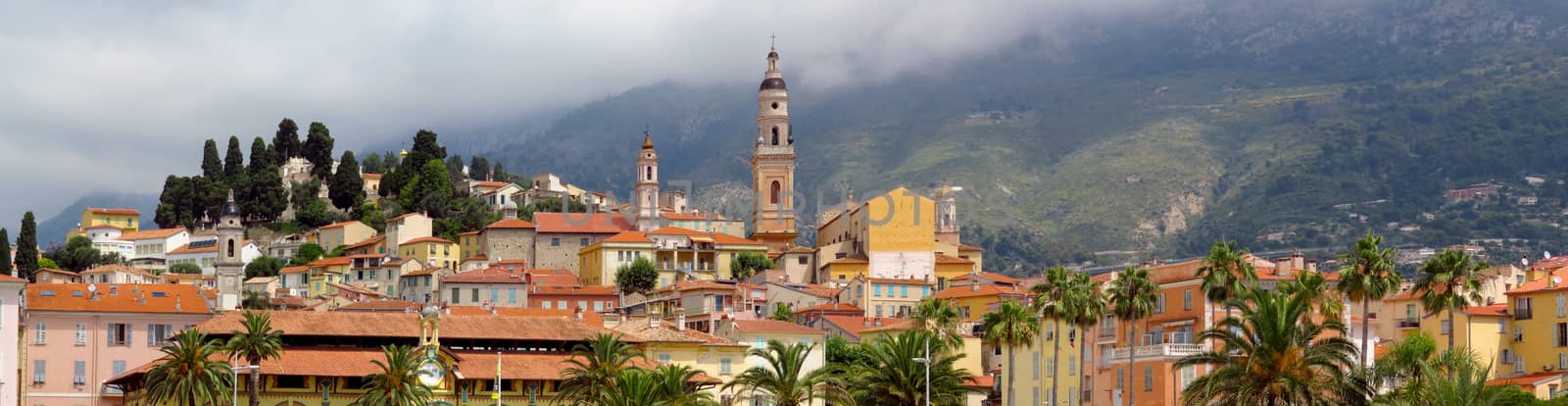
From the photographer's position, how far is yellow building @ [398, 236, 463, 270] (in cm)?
16062

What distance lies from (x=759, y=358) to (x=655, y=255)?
55.4m

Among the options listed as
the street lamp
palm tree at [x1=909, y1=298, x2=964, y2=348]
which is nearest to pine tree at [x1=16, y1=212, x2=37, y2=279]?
the street lamp

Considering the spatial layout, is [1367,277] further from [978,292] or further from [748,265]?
[748,265]

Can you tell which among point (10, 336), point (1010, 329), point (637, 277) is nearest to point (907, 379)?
point (1010, 329)

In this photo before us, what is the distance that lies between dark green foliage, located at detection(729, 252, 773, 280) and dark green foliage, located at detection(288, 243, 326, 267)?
128 feet

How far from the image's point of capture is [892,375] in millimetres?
75312

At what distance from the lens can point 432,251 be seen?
529 ft

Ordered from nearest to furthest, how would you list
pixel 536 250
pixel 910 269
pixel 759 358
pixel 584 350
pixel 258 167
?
pixel 584 350, pixel 759 358, pixel 910 269, pixel 536 250, pixel 258 167

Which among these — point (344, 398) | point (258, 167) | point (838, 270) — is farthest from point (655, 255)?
point (344, 398)

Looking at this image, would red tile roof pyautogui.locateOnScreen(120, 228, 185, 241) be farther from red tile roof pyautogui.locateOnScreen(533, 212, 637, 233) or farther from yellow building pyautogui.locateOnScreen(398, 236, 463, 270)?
red tile roof pyautogui.locateOnScreen(533, 212, 637, 233)

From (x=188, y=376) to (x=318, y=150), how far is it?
12162 centimetres

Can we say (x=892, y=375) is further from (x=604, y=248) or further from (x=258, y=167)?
(x=258, y=167)

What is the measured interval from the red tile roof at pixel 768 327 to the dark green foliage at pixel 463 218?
69728mm

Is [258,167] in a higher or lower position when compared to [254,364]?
higher
